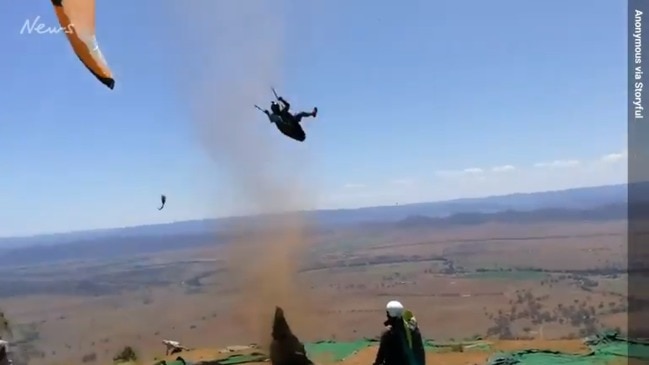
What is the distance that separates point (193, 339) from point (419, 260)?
25.8 meters

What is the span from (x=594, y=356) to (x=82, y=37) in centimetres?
786

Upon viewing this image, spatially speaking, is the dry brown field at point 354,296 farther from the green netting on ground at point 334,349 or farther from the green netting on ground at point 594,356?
the green netting on ground at point 594,356

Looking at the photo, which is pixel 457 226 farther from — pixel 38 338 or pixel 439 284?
pixel 38 338

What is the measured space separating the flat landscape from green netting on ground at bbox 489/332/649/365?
11.5ft

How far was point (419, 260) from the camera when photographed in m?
44.3

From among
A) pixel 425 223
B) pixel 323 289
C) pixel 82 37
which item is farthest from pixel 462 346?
Answer: pixel 425 223

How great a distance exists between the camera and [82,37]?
895cm

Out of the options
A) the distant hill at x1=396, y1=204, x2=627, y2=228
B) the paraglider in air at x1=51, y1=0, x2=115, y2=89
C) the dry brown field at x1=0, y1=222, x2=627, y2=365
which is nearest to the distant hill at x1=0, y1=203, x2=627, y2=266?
the distant hill at x1=396, y1=204, x2=627, y2=228

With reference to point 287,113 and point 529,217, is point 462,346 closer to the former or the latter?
point 287,113

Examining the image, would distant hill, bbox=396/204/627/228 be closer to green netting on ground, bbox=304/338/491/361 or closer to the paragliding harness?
green netting on ground, bbox=304/338/491/361

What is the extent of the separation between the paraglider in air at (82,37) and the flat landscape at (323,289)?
4229 millimetres

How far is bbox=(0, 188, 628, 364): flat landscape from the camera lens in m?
13.4

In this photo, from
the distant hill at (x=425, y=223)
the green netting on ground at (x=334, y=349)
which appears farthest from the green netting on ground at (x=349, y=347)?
the distant hill at (x=425, y=223)

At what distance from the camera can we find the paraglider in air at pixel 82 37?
8.79 m
